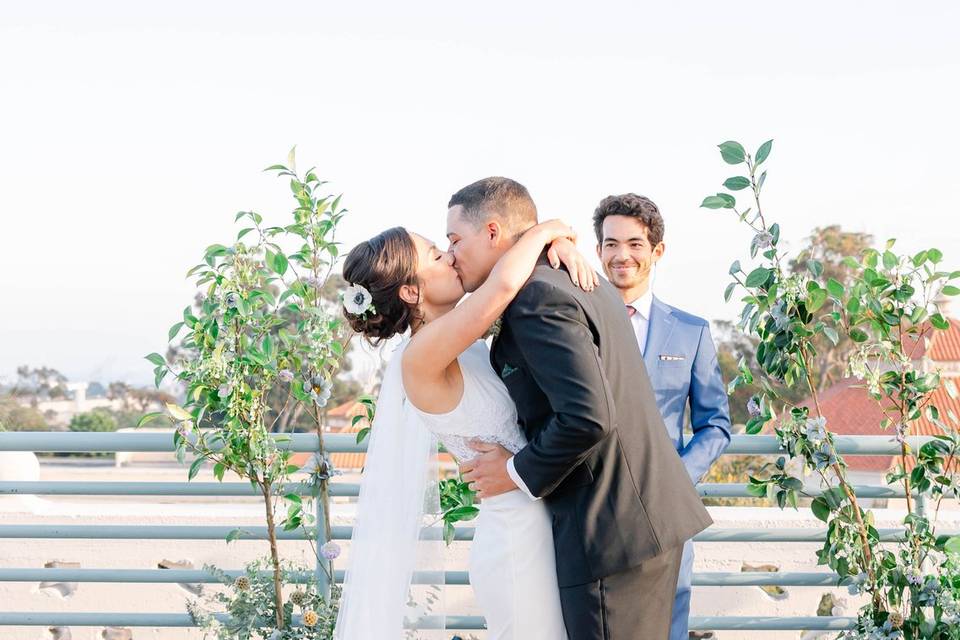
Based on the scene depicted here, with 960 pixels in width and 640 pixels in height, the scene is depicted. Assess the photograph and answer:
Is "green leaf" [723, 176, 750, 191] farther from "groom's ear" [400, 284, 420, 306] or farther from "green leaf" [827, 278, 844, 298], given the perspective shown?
"groom's ear" [400, 284, 420, 306]

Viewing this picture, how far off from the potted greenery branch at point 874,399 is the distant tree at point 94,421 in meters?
49.5

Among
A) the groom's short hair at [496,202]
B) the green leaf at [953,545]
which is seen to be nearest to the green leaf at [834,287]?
the green leaf at [953,545]

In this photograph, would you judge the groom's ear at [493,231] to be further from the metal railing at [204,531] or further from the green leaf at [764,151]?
the metal railing at [204,531]

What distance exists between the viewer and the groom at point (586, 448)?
204cm

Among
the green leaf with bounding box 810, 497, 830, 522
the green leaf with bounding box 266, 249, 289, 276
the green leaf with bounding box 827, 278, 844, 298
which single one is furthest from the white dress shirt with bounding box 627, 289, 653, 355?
the green leaf with bounding box 266, 249, 289, 276

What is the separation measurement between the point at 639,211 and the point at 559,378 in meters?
1.25

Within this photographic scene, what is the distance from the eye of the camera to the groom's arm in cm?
201

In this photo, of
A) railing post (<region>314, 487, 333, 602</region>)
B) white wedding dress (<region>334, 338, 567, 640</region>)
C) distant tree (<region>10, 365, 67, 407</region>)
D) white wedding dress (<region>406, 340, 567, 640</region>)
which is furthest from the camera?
distant tree (<region>10, 365, 67, 407</region>)

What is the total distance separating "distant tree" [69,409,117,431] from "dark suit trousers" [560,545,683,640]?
5005 centimetres

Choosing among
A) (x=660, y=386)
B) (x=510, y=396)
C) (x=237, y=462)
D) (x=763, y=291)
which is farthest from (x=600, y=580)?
(x=237, y=462)

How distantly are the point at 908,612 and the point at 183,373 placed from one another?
240 cm

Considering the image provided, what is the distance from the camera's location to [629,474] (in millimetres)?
2176

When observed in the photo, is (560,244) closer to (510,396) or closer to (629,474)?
(510,396)

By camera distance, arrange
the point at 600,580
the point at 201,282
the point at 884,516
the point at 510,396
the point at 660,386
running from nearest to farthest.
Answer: the point at 600,580 → the point at 510,396 → the point at 660,386 → the point at 201,282 → the point at 884,516
